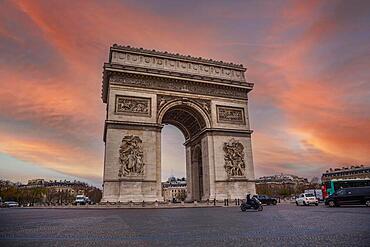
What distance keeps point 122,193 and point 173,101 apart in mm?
10365

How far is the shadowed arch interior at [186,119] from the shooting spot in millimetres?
30703

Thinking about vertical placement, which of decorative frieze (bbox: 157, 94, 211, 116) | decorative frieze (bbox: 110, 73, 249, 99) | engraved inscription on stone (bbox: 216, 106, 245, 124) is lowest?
engraved inscription on stone (bbox: 216, 106, 245, 124)

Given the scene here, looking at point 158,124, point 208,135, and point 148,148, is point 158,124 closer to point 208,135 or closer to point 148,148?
point 148,148

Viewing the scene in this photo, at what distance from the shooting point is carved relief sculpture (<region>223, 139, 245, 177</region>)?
2911 cm

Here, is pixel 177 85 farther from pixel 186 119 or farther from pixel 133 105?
pixel 133 105

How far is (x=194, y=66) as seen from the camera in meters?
31.4

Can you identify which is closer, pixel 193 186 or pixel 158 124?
pixel 158 124

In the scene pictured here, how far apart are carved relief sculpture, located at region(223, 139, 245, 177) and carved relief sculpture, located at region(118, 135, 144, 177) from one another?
8.71m

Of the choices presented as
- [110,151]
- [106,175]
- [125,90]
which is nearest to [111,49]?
[125,90]

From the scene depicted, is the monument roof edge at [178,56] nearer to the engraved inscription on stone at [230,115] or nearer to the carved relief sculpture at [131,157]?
the engraved inscription on stone at [230,115]

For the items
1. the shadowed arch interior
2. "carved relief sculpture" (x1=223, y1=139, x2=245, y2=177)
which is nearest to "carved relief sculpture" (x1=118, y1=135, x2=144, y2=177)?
the shadowed arch interior

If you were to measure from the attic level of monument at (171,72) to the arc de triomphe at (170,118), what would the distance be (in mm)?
93

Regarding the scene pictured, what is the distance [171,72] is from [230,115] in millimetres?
7861

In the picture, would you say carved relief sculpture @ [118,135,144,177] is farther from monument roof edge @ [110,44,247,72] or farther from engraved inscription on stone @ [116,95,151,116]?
monument roof edge @ [110,44,247,72]
